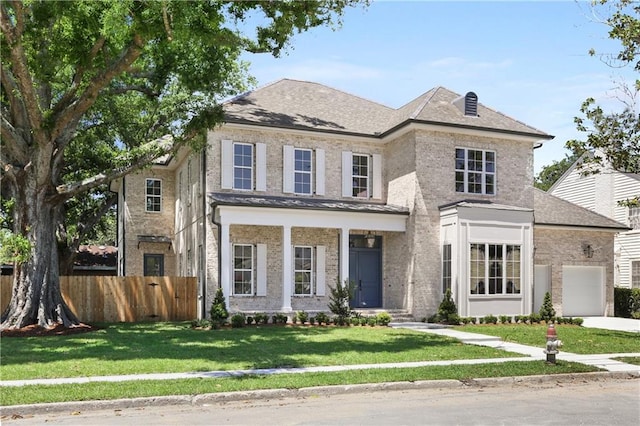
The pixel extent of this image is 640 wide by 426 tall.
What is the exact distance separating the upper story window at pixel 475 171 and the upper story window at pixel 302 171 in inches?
213

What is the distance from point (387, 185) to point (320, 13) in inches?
379

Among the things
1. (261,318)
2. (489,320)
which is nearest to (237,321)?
(261,318)

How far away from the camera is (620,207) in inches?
1214

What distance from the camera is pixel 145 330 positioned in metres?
18.8

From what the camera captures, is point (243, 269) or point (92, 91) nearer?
point (92, 91)

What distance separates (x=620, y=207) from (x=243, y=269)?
1948cm

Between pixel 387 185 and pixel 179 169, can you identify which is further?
pixel 179 169

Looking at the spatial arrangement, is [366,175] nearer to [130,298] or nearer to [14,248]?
[130,298]

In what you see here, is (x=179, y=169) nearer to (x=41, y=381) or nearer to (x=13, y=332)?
(x=13, y=332)

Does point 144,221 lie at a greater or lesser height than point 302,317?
greater

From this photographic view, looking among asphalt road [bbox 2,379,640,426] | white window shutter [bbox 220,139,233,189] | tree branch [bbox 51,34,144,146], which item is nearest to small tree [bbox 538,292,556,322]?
white window shutter [bbox 220,139,233,189]

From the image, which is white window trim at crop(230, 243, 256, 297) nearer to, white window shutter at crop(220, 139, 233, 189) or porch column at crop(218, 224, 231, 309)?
porch column at crop(218, 224, 231, 309)

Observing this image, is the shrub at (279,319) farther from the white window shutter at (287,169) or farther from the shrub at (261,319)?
the white window shutter at (287,169)

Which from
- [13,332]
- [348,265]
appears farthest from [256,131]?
[13,332]
